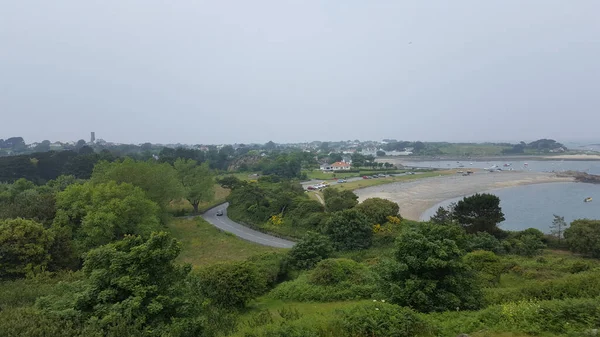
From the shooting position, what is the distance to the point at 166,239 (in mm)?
8719

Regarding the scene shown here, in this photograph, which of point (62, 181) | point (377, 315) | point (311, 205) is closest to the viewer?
point (377, 315)

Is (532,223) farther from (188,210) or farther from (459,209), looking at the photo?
(188,210)

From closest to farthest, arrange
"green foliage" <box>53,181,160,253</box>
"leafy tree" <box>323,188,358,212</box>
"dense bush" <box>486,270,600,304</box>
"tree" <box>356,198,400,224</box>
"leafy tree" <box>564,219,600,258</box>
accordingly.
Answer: "dense bush" <box>486,270,600,304</box>
"green foliage" <box>53,181,160,253</box>
"leafy tree" <box>564,219,600,258</box>
"tree" <box>356,198,400,224</box>
"leafy tree" <box>323,188,358,212</box>

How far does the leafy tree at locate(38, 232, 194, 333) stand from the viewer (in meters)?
7.20

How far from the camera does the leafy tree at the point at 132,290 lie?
7.20 meters

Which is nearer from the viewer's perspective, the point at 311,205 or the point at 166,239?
the point at 166,239

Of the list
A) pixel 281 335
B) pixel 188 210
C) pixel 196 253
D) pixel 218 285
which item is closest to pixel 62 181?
pixel 188 210

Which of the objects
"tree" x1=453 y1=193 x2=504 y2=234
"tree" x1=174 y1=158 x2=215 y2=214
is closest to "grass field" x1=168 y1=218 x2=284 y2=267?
"tree" x1=174 y1=158 x2=215 y2=214

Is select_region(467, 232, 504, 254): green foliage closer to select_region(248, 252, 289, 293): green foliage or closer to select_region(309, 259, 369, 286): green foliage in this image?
select_region(309, 259, 369, 286): green foliage

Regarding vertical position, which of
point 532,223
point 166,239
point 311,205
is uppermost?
point 166,239

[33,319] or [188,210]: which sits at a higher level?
[33,319]

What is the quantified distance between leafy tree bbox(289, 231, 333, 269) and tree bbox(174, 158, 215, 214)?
19442mm

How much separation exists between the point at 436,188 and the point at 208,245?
4536 centimetres

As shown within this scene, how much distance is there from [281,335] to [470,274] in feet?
19.8
